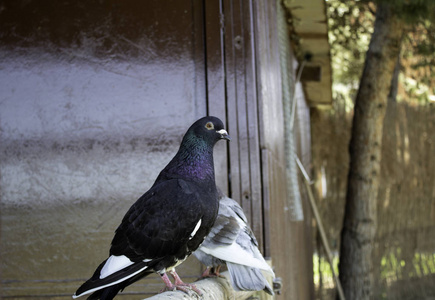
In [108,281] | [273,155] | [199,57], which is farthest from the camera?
[273,155]

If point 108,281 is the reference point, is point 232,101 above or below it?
above

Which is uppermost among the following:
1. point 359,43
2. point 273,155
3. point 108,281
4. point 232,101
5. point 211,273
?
point 359,43

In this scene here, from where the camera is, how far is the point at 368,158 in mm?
6797

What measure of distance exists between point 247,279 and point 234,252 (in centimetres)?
15

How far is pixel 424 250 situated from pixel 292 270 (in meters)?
4.30

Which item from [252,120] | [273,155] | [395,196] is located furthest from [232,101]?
[395,196]

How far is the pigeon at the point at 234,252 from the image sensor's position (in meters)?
2.56

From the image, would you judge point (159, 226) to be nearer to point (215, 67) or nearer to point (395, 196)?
point (215, 67)

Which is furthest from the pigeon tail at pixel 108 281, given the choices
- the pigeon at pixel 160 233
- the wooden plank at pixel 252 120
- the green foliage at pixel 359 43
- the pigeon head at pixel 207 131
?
the green foliage at pixel 359 43

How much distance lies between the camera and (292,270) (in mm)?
5023

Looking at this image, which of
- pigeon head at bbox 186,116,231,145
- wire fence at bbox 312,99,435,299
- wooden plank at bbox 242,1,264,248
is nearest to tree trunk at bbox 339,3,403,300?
wire fence at bbox 312,99,435,299

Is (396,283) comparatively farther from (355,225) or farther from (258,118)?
(258,118)

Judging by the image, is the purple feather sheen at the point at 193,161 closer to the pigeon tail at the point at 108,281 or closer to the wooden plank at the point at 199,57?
the pigeon tail at the point at 108,281

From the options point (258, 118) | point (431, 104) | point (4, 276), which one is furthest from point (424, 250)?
point (4, 276)
